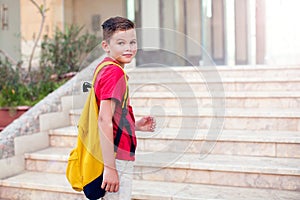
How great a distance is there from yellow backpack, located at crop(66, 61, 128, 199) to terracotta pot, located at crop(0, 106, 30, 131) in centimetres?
260

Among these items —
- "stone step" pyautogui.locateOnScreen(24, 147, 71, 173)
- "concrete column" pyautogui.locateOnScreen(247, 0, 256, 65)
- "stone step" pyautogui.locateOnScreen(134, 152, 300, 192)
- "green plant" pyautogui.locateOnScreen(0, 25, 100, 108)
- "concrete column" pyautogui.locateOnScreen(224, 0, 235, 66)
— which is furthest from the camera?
"concrete column" pyautogui.locateOnScreen(224, 0, 235, 66)

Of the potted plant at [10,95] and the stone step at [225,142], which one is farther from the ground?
the potted plant at [10,95]

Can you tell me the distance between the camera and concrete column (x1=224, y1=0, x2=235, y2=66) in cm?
655

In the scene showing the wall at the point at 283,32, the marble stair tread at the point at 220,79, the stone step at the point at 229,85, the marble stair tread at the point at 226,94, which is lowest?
the marble stair tread at the point at 226,94

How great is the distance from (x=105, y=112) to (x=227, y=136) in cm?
162

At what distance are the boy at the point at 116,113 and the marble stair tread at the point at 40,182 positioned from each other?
117 centimetres

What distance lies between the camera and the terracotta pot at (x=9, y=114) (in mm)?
4000

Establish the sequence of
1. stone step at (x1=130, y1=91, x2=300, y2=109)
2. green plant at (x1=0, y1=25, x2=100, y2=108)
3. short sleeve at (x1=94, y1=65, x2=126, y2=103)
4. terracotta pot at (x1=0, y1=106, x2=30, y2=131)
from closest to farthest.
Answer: short sleeve at (x1=94, y1=65, x2=126, y2=103), stone step at (x1=130, y1=91, x2=300, y2=109), terracotta pot at (x1=0, y1=106, x2=30, y2=131), green plant at (x1=0, y1=25, x2=100, y2=108)

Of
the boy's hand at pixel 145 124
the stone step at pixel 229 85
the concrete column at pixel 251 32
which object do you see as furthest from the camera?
the concrete column at pixel 251 32

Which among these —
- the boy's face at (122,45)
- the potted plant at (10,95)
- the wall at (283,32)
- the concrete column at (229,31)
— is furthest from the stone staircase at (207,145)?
the concrete column at (229,31)

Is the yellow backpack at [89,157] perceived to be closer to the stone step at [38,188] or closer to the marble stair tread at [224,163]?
the marble stair tread at [224,163]

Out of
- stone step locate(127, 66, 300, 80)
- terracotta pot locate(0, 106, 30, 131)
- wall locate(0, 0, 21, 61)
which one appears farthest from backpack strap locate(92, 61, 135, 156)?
wall locate(0, 0, 21, 61)

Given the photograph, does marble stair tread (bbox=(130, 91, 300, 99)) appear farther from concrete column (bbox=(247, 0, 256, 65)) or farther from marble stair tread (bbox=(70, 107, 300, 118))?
concrete column (bbox=(247, 0, 256, 65))

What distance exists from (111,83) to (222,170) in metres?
1.39
